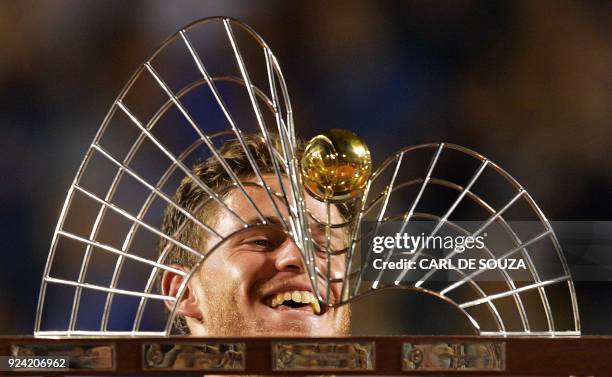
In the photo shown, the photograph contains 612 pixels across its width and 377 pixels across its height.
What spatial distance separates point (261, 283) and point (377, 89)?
0.63 meters

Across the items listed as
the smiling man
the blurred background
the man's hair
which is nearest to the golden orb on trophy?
the smiling man

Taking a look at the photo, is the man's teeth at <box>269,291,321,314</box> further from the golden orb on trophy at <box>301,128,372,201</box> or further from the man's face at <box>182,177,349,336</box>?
the golden orb on trophy at <box>301,128,372,201</box>

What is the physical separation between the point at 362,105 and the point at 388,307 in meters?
0.47

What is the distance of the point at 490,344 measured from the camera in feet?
4.06

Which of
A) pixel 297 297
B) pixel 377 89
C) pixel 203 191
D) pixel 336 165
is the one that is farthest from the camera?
pixel 377 89

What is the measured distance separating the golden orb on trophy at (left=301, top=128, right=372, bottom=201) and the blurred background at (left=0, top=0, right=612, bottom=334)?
0.82 m

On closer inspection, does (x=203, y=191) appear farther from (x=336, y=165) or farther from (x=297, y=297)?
(x=336, y=165)

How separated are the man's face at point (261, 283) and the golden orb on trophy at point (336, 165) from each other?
399mm

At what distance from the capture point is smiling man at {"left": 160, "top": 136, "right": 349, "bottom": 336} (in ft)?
5.79

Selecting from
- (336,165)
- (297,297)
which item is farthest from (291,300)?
(336,165)

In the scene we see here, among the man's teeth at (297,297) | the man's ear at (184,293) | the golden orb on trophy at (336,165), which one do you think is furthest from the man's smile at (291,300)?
the golden orb on trophy at (336,165)

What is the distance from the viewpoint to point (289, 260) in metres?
1.75

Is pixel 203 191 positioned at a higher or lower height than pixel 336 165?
higher

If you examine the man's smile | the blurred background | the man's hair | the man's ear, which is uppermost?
the blurred background
